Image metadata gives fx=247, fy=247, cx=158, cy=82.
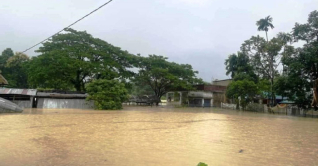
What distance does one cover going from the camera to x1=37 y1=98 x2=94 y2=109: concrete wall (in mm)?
21453

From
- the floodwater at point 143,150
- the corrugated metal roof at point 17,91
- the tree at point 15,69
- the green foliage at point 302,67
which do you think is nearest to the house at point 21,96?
the corrugated metal roof at point 17,91

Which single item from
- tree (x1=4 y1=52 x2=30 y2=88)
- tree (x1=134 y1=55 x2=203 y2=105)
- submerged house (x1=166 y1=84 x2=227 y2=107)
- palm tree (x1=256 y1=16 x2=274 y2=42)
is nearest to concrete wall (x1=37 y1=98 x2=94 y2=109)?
tree (x1=134 y1=55 x2=203 y2=105)

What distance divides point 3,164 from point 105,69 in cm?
2056

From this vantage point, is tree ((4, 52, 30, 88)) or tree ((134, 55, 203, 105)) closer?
tree ((134, 55, 203, 105))

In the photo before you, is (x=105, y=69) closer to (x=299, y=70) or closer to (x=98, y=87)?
(x=98, y=87)

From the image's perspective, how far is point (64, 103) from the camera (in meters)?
22.1

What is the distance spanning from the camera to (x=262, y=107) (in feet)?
86.9

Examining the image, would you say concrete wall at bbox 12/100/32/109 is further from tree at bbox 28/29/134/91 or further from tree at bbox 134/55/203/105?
tree at bbox 134/55/203/105

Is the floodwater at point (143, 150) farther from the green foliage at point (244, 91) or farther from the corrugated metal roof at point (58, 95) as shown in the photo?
the green foliage at point (244, 91)

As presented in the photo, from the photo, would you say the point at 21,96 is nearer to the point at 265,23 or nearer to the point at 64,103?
the point at 64,103

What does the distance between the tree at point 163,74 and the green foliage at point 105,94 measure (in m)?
7.67

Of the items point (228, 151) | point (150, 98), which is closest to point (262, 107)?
point (150, 98)

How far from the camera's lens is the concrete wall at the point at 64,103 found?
70.4ft

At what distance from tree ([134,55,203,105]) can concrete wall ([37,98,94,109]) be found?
30.7 feet
